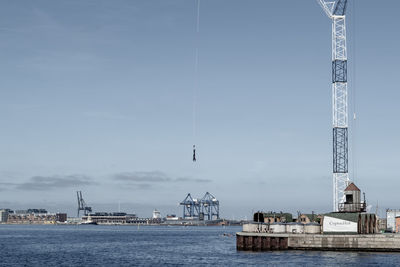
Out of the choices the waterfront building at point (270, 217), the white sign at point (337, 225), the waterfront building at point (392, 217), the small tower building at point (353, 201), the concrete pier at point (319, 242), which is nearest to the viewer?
the concrete pier at point (319, 242)

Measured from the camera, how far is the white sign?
394ft

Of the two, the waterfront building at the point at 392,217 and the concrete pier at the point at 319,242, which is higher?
the waterfront building at the point at 392,217

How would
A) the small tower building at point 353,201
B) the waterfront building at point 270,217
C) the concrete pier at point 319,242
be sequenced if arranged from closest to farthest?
the concrete pier at point 319,242, the small tower building at point 353,201, the waterfront building at point 270,217

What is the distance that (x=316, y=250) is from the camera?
401 ft

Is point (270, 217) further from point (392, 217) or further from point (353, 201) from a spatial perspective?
point (392, 217)

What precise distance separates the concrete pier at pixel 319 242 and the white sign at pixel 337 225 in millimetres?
1736

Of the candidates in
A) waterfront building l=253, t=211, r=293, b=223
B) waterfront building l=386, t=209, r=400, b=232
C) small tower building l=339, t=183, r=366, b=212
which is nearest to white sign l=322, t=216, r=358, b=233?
small tower building l=339, t=183, r=366, b=212

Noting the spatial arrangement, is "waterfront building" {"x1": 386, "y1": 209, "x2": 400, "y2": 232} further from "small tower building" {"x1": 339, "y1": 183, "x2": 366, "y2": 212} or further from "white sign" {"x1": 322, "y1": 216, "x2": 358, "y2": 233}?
"white sign" {"x1": 322, "y1": 216, "x2": 358, "y2": 233}

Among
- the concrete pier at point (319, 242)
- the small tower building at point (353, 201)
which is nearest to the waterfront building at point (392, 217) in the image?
the small tower building at point (353, 201)

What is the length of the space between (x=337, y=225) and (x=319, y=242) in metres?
5.29

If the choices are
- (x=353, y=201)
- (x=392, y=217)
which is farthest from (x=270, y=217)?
(x=392, y=217)

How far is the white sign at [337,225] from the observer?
120m

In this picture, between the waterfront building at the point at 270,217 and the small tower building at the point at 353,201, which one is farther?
the waterfront building at the point at 270,217

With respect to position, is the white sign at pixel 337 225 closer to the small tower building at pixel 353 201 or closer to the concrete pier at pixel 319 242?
the concrete pier at pixel 319 242
